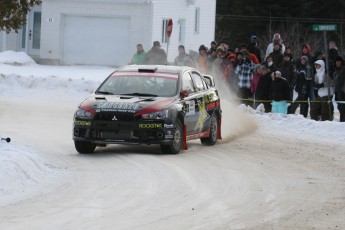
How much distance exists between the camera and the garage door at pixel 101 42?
49.9 metres

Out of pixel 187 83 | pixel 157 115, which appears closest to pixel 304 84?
pixel 187 83

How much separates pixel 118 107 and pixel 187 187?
3.80 m

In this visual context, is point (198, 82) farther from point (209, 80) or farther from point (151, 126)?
point (151, 126)

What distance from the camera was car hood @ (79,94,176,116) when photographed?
17.8 m

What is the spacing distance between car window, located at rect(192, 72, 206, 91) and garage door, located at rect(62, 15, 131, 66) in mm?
29226

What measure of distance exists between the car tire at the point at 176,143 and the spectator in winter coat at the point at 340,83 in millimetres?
8507

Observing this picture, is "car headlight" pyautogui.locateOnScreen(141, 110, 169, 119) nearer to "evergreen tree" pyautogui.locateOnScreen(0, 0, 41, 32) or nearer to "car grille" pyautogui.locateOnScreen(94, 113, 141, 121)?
"car grille" pyautogui.locateOnScreen(94, 113, 141, 121)

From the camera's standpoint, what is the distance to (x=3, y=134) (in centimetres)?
2070

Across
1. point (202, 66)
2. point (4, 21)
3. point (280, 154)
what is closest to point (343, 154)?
point (280, 154)

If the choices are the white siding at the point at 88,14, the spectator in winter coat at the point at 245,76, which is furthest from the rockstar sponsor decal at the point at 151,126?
the white siding at the point at 88,14

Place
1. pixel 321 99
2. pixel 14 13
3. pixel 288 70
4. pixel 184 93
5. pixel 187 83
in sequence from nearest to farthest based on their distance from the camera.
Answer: pixel 184 93 → pixel 187 83 → pixel 321 99 → pixel 288 70 → pixel 14 13

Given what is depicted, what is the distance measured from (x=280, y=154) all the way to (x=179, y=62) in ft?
43.6

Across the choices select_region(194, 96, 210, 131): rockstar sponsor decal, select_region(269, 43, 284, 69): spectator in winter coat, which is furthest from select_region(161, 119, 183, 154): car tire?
select_region(269, 43, 284, 69): spectator in winter coat

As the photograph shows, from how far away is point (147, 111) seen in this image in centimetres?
1780
